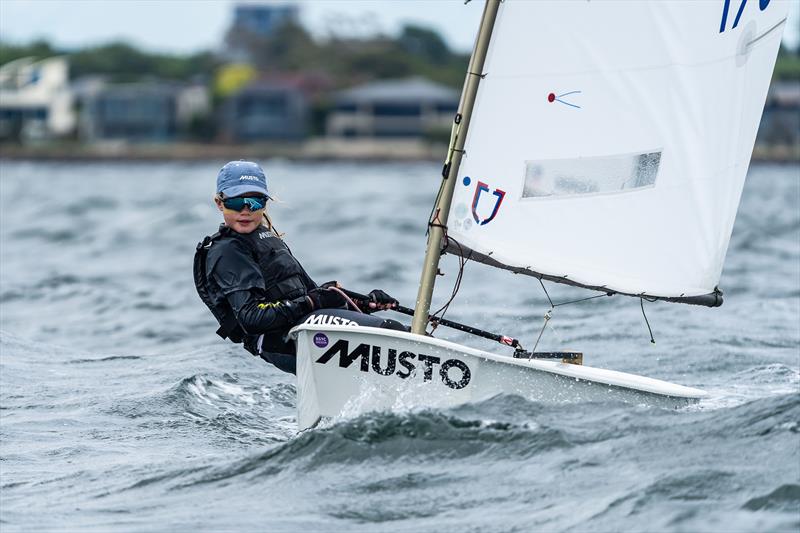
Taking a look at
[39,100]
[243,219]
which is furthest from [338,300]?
[39,100]

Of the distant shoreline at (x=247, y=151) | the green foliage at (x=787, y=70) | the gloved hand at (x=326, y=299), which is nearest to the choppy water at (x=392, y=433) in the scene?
the gloved hand at (x=326, y=299)

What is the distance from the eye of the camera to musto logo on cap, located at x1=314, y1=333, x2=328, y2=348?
593cm

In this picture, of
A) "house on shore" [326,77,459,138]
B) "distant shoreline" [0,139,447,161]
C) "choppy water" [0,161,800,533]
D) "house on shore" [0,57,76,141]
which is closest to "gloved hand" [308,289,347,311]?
"choppy water" [0,161,800,533]

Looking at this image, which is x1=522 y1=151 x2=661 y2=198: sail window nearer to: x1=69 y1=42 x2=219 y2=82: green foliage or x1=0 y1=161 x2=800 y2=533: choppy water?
x1=0 y1=161 x2=800 y2=533: choppy water

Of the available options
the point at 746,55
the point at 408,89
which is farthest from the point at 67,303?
the point at 408,89

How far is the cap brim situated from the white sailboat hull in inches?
29.2

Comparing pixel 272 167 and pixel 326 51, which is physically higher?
pixel 326 51

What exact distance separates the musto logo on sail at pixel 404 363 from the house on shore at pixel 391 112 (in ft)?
227

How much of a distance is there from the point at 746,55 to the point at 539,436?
1886mm

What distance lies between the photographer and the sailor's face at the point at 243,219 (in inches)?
252

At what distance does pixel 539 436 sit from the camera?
5789mm

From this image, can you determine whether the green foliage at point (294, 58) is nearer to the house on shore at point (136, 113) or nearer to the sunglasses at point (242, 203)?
the house on shore at point (136, 113)

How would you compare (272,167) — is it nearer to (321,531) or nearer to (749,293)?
(749,293)

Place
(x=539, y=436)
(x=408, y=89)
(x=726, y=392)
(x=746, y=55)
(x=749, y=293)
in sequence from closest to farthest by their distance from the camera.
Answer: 1. (x=539, y=436)
2. (x=746, y=55)
3. (x=726, y=392)
4. (x=749, y=293)
5. (x=408, y=89)
